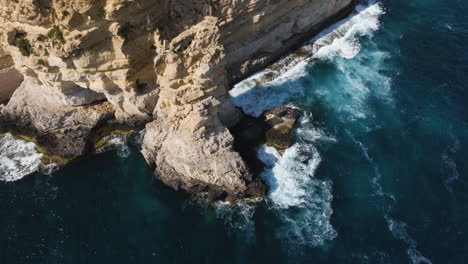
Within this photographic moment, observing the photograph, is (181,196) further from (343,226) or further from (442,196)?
(442,196)

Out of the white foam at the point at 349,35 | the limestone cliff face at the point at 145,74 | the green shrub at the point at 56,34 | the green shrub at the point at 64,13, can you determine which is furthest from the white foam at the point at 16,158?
the white foam at the point at 349,35

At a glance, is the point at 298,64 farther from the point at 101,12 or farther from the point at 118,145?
the point at 101,12

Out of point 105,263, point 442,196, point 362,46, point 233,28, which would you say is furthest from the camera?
point 362,46

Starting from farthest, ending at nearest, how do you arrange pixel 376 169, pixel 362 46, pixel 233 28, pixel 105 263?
pixel 362 46
pixel 233 28
pixel 376 169
pixel 105 263

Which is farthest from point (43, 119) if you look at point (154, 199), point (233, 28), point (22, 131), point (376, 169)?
point (376, 169)

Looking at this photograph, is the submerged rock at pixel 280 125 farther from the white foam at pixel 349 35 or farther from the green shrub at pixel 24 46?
the green shrub at pixel 24 46

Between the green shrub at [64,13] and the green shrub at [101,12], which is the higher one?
the green shrub at [64,13]

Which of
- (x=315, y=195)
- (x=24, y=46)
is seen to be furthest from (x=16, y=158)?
(x=315, y=195)
